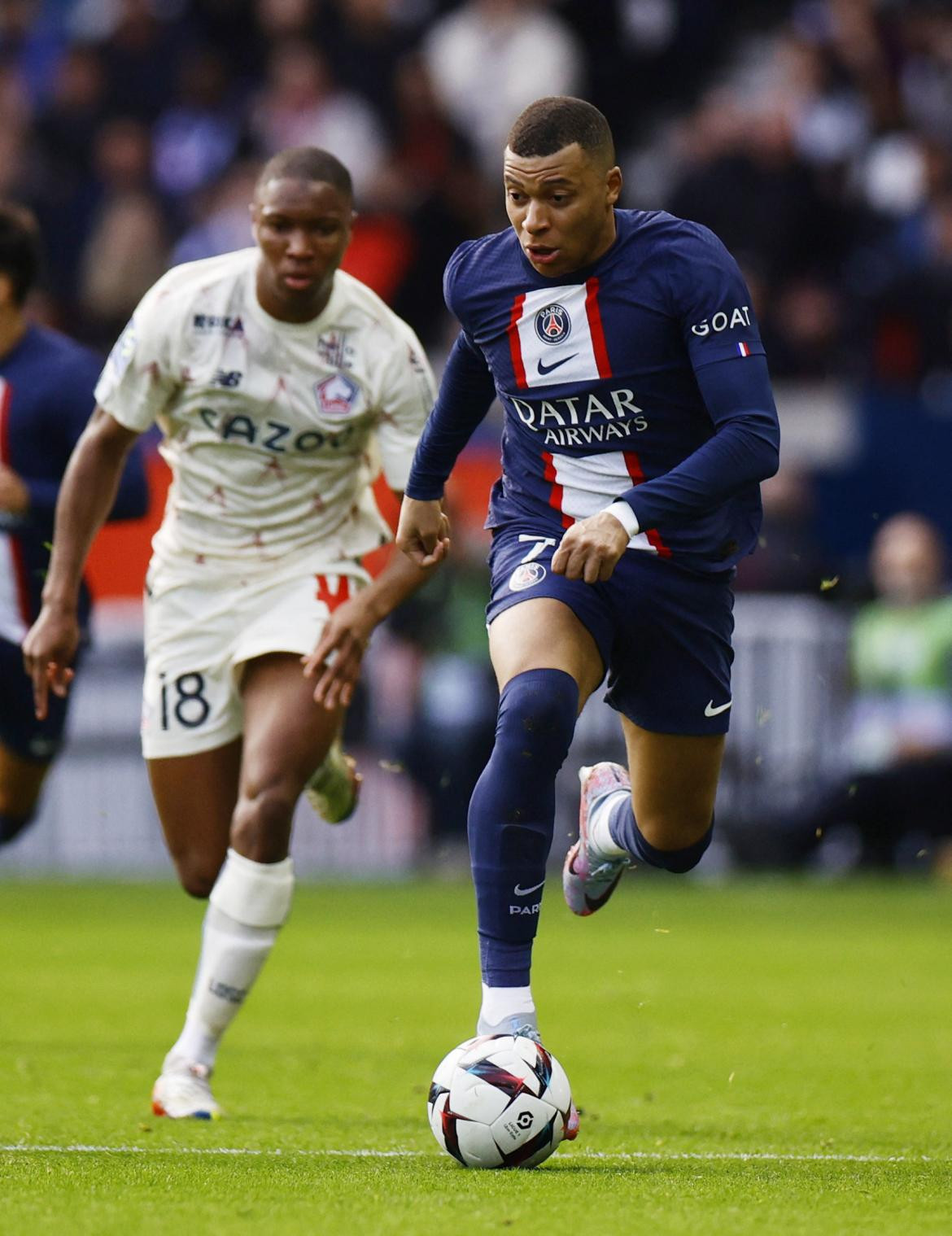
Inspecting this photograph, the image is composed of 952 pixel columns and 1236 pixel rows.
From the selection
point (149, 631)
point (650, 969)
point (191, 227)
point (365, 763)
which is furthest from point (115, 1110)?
point (191, 227)

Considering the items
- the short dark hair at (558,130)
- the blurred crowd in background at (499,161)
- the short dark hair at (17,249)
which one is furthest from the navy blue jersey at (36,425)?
the blurred crowd in background at (499,161)

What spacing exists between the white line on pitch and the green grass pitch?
16 millimetres

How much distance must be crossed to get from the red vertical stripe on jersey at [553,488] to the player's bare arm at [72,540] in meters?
1.34

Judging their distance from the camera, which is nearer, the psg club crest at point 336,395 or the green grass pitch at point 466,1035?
the green grass pitch at point 466,1035

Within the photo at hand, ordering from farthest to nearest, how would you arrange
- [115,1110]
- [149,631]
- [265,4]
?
[265,4], [149,631], [115,1110]

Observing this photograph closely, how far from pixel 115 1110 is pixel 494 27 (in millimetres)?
11809

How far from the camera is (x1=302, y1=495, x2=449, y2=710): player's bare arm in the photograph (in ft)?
20.2

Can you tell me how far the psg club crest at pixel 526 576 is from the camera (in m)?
5.50

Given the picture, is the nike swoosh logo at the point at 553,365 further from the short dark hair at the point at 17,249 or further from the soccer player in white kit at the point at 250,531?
the short dark hair at the point at 17,249

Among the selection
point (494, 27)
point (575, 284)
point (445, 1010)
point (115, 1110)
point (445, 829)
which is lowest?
point (445, 829)

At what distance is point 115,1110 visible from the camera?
5887 mm

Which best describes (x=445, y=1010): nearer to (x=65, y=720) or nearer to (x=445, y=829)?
(x=65, y=720)

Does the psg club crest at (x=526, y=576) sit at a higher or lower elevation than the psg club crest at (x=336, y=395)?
lower

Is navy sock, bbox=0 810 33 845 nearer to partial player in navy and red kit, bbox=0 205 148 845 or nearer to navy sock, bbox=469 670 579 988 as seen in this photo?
partial player in navy and red kit, bbox=0 205 148 845
